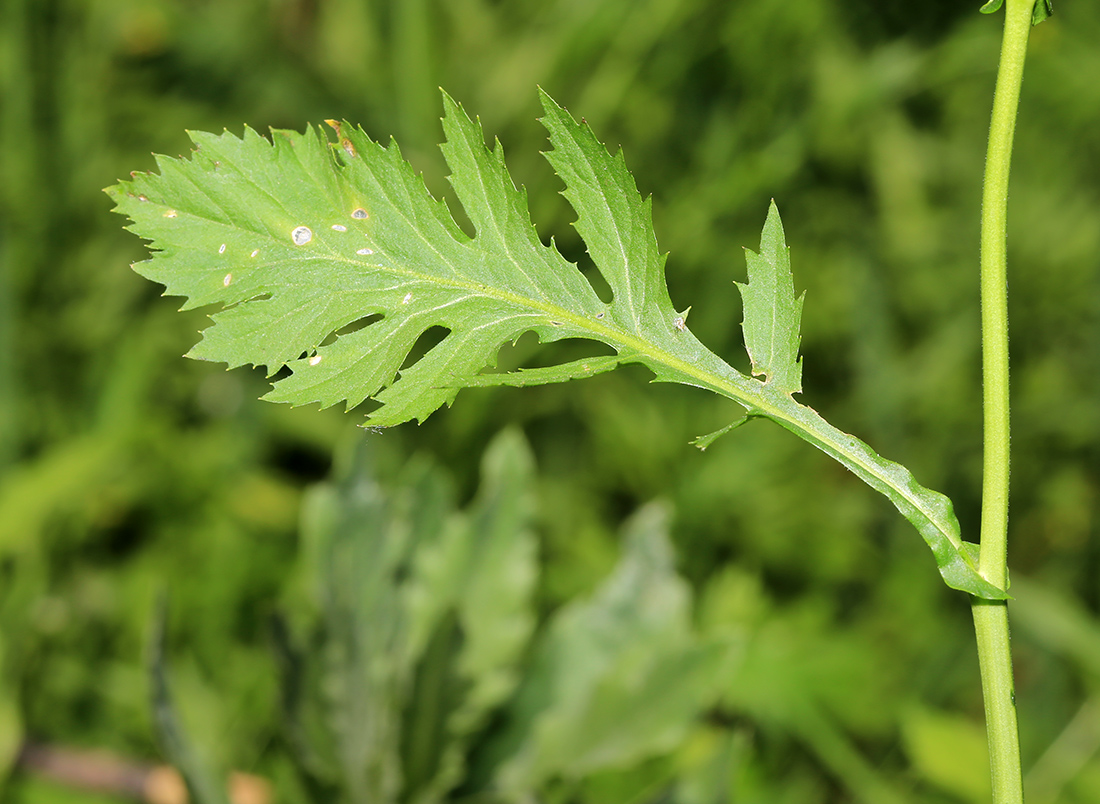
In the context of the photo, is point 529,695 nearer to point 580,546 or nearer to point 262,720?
point 262,720

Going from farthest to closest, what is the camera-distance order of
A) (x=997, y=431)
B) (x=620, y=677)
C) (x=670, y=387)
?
(x=670, y=387) < (x=620, y=677) < (x=997, y=431)

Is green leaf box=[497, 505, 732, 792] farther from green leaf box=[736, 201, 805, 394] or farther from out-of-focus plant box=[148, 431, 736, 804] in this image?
green leaf box=[736, 201, 805, 394]

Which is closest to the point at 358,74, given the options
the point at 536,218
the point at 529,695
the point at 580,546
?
the point at 536,218

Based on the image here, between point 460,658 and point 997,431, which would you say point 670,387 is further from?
point 997,431

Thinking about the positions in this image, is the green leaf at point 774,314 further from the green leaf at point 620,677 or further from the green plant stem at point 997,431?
the green leaf at point 620,677

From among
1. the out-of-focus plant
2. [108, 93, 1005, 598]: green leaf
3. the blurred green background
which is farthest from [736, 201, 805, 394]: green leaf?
the blurred green background

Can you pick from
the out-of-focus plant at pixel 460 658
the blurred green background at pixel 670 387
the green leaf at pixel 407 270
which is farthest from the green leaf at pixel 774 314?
the blurred green background at pixel 670 387

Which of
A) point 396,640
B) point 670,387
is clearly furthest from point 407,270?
point 670,387
